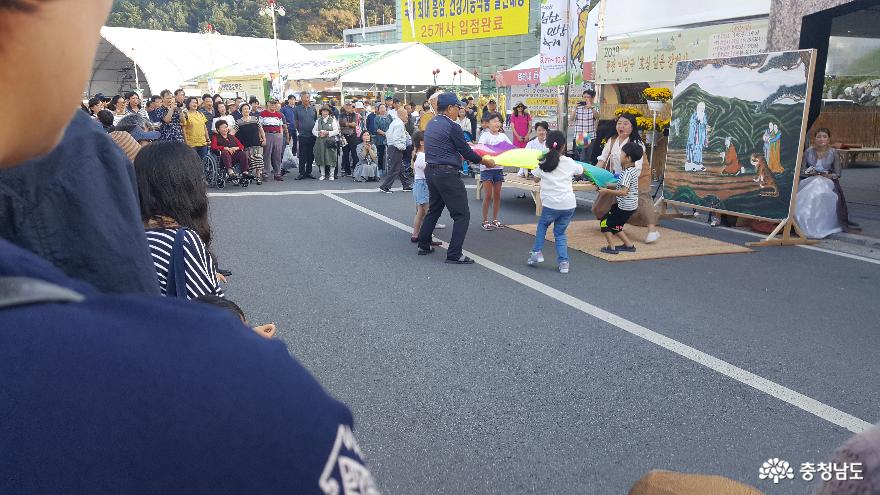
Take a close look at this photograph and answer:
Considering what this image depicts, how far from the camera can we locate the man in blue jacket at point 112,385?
514 millimetres

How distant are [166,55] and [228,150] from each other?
74.0 ft

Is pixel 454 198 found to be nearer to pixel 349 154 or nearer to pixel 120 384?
pixel 120 384

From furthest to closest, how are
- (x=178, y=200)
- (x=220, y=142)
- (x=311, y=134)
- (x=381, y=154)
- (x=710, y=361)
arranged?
(x=381, y=154), (x=311, y=134), (x=220, y=142), (x=710, y=361), (x=178, y=200)

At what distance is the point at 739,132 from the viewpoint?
8406 millimetres

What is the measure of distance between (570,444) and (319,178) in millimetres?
12791

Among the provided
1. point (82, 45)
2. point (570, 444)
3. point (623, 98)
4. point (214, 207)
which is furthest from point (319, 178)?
point (82, 45)

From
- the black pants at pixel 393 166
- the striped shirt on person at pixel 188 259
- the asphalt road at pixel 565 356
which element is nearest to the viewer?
the striped shirt on person at pixel 188 259

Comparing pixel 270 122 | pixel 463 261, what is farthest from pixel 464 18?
pixel 463 261

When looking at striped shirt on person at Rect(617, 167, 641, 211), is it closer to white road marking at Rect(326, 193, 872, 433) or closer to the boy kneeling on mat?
the boy kneeling on mat

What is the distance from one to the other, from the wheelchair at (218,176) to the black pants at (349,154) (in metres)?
2.50

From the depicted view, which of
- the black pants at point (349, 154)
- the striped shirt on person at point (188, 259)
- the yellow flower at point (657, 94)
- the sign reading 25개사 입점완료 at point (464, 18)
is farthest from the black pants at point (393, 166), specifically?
the sign reading 25개사 입점완료 at point (464, 18)

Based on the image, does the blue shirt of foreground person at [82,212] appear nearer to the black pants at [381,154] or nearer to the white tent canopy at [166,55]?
the black pants at [381,154]

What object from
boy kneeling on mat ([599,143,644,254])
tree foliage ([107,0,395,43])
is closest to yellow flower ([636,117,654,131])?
boy kneeling on mat ([599,143,644,254])

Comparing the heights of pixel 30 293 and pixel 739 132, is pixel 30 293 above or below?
above
